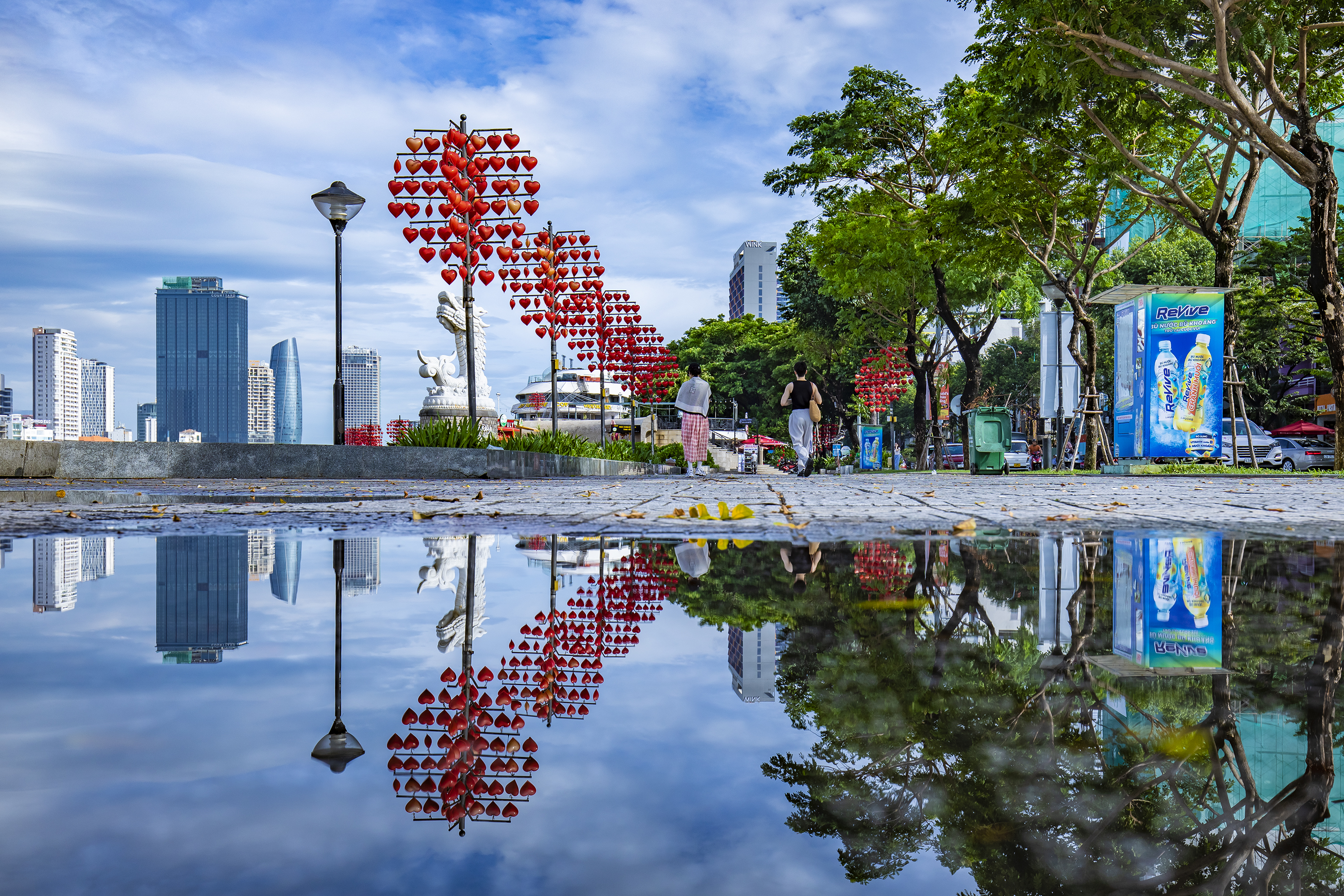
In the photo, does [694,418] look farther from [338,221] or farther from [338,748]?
[338,748]

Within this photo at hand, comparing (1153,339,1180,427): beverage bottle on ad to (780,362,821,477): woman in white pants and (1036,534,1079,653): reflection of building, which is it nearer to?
(780,362,821,477): woman in white pants

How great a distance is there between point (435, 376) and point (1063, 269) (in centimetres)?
2234

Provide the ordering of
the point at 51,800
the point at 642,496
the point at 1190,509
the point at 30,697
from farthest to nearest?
the point at 642,496 < the point at 1190,509 < the point at 30,697 < the point at 51,800

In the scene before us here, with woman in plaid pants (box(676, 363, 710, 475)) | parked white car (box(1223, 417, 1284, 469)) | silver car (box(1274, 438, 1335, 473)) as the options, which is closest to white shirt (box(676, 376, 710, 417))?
woman in plaid pants (box(676, 363, 710, 475))

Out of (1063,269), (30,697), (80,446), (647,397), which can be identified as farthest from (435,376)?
(30,697)

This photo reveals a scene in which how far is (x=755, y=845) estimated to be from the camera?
1.08m

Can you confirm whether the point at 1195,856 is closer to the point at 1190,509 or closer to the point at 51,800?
the point at 51,800

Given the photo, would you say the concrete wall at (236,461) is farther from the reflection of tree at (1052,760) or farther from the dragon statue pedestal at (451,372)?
the dragon statue pedestal at (451,372)

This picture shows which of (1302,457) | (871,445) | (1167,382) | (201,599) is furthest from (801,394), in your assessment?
(871,445)

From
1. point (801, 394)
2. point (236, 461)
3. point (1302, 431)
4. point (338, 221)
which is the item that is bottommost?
point (236, 461)

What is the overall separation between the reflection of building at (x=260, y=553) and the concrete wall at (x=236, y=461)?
7951mm

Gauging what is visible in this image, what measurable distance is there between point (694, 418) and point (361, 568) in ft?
49.5

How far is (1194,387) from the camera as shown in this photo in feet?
51.3

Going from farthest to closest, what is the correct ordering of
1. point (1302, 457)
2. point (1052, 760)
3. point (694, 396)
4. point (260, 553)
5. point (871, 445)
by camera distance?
point (871, 445), point (1302, 457), point (694, 396), point (260, 553), point (1052, 760)
